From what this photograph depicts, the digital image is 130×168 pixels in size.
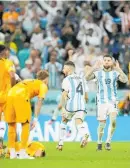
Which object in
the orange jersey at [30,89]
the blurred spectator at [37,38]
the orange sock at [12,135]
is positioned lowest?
the orange sock at [12,135]

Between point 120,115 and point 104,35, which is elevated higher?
point 104,35

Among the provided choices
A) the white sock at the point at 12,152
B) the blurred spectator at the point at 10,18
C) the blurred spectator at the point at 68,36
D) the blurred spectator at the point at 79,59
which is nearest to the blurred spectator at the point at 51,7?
the blurred spectator at the point at 68,36

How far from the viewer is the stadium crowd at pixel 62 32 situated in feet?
83.8

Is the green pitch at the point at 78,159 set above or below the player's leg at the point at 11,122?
below

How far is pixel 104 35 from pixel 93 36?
1.26 ft

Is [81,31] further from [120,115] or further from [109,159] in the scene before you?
[109,159]

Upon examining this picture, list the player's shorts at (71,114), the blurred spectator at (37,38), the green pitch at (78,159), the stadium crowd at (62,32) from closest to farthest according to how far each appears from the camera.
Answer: the green pitch at (78,159)
the player's shorts at (71,114)
the stadium crowd at (62,32)
the blurred spectator at (37,38)

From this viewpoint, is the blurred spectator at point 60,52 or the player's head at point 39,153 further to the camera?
the blurred spectator at point 60,52

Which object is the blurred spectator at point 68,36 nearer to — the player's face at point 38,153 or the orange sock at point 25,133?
the player's face at point 38,153

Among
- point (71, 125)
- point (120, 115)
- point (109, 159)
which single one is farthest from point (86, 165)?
point (120, 115)

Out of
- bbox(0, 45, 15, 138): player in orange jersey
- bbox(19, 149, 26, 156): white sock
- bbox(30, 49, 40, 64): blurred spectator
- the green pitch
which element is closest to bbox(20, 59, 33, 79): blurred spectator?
bbox(30, 49, 40, 64): blurred spectator

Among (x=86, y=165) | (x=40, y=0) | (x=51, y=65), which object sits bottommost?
(x=86, y=165)

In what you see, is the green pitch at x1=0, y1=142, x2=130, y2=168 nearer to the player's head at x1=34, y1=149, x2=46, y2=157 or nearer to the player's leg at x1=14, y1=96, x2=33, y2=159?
the player's head at x1=34, y1=149, x2=46, y2=157

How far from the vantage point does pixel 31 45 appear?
26781 millimetres
